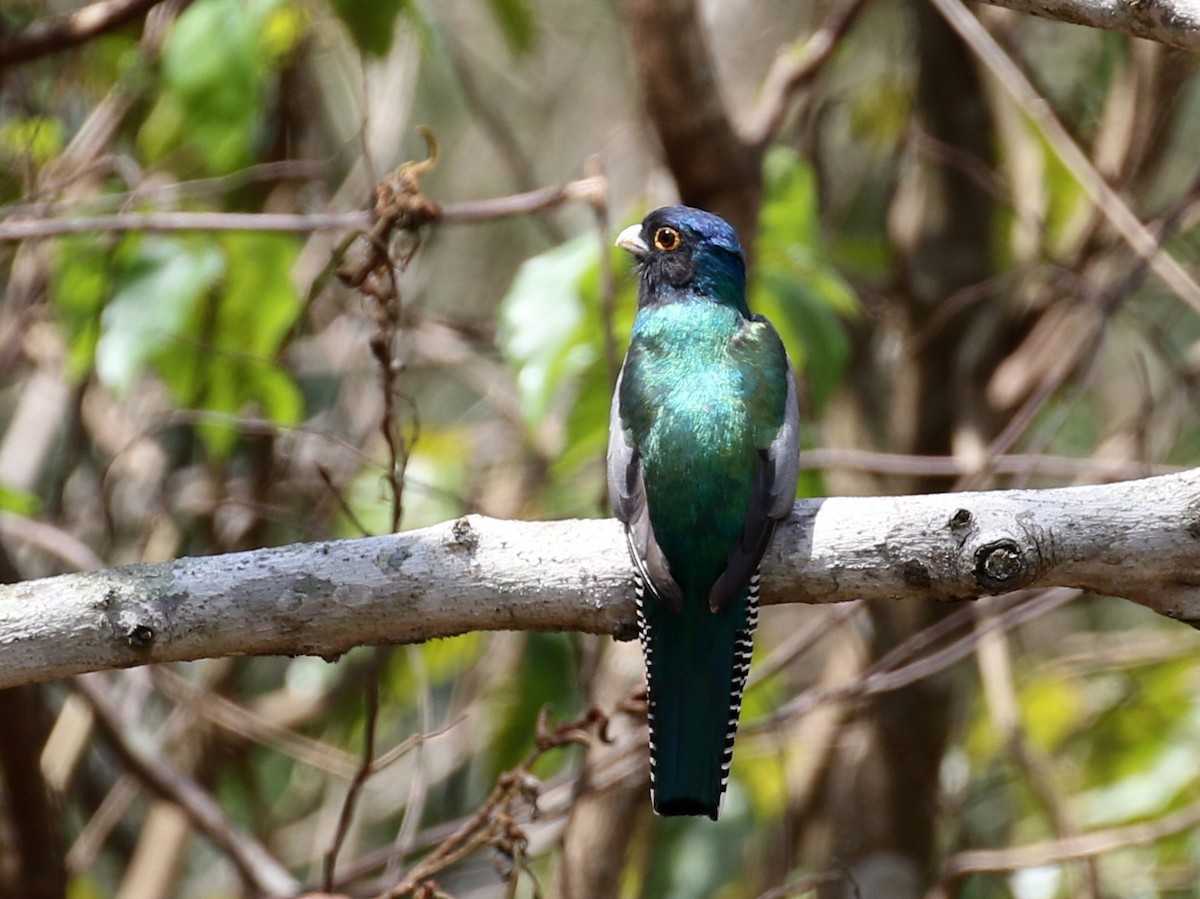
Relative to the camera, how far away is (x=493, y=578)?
251cm

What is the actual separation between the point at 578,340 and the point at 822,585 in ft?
4.01

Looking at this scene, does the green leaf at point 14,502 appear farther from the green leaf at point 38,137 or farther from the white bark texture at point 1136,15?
the white bark texture at point 1136,15

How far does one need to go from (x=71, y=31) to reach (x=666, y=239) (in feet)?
5.28

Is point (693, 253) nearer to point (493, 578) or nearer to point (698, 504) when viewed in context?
point (698, 504)

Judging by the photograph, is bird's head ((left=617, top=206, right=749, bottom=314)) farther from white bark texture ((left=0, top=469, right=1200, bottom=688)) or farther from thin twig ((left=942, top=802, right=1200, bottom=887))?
thin twig ((left=942, top=802, right=1200, bottom=887))

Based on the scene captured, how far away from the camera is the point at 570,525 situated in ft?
8.75

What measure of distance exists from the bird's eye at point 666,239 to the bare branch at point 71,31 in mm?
1393

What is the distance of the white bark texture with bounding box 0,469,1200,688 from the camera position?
2.40m

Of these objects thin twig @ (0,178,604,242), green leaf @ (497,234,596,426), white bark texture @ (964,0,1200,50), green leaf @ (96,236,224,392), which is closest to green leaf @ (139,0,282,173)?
thin twig @ (0,178,604,242)

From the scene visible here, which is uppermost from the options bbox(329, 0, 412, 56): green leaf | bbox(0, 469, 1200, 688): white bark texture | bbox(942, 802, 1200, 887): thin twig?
bbox(329, 0, 412, 56): green leaf

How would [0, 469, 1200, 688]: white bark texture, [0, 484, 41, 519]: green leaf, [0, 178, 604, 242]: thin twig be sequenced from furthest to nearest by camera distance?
[0, 178, 604, 242]: thin twig < [0, 484, 41, 519]: green leaf < [0, 469, 1200, 688]: white bark texture

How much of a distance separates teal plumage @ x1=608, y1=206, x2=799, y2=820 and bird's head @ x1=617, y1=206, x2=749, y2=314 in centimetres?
12

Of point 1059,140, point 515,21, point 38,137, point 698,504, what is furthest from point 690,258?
point 38,137

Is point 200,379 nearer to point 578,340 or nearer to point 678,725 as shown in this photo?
point 578,340
